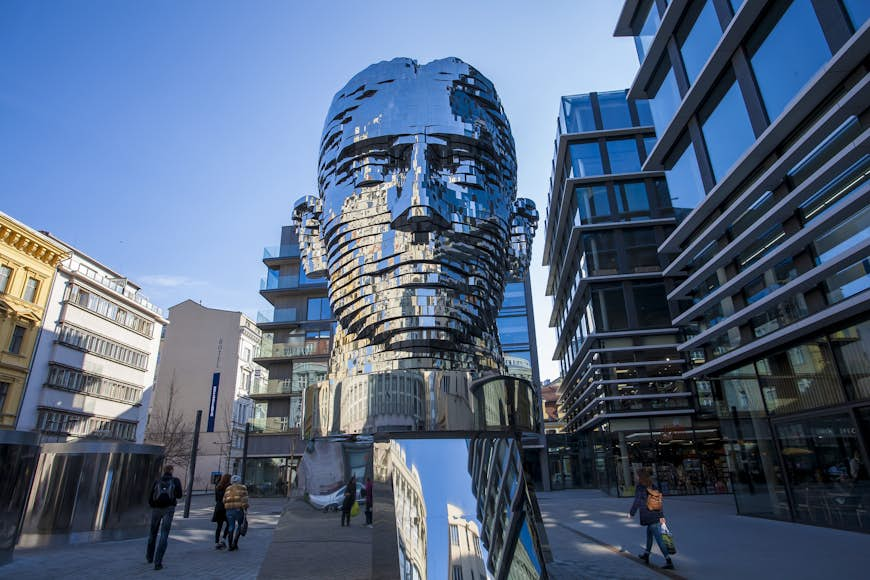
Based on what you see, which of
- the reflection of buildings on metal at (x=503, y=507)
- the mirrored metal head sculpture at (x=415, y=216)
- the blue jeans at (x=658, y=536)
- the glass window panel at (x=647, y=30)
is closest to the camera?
the reflection of buildings on metal at (x=503, y=507)

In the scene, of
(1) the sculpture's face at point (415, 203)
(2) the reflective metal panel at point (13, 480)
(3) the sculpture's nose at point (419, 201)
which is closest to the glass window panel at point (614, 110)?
(1) the sculpture's face at point (415, 203)

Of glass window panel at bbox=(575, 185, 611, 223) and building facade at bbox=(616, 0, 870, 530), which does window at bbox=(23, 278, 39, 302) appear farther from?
building facade at bbox=(616, 0, 870, 530)

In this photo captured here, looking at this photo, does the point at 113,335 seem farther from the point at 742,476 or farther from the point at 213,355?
the point at 742,476

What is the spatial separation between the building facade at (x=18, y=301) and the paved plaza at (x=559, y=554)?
2197 centimetres

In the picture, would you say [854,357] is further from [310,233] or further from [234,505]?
[234,505]

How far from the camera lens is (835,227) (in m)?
9.27

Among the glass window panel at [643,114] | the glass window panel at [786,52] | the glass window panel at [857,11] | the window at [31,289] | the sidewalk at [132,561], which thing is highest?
the glass window panel at [643,114]

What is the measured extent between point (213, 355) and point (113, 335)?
11.1 meters

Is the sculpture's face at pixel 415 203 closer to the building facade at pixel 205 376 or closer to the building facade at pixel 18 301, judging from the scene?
the building facade at pixel 18 301

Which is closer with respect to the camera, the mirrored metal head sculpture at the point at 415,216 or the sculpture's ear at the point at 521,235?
the mirrored metal head sculpture at the point at 415,216

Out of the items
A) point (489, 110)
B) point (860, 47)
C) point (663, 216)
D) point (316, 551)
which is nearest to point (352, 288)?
point (316, 551)

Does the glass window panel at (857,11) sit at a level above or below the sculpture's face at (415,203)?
above

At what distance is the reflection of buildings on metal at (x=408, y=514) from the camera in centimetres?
209

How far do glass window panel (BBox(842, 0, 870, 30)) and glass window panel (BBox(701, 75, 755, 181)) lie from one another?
3.04 metres
